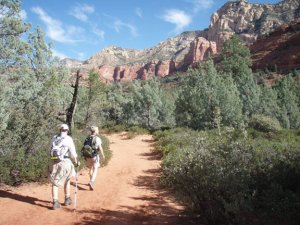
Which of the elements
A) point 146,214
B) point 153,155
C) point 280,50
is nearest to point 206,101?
point 153,155

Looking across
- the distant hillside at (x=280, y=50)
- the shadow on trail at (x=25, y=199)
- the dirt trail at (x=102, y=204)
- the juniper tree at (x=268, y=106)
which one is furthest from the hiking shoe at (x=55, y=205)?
the distant hillside at (x=280, y=50)

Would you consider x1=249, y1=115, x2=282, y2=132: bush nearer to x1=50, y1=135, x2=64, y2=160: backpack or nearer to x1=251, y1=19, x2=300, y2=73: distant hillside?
x1=50, y1=135, x2=64, y2=160: backpack

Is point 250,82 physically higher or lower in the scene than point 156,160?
higher

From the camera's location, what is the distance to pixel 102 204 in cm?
863

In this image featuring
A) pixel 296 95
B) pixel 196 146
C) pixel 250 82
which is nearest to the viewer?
pixel 196 146

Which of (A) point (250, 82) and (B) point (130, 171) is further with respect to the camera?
(A) point (250, 82)

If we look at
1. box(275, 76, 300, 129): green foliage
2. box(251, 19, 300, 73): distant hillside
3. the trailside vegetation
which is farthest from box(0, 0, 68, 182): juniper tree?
box(251, 19, 300, 73): distant hillside

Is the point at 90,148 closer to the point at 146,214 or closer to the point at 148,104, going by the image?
the point at 146,214

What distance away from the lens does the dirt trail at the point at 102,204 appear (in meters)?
7.36

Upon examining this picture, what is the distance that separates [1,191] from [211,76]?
23276mm

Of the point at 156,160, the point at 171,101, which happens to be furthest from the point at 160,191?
the point at 171,101

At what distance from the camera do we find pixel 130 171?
13.9 metres

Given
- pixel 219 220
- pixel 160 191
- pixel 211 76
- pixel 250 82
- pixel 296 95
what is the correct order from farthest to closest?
pixel 296 95 → pixel 250 82 → pixel 211 76 → pixel 160 191 → pixel 219 220

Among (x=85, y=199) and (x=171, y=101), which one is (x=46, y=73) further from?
(x=171, y=101)
